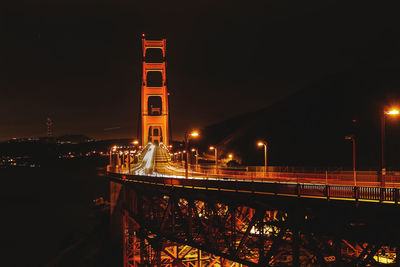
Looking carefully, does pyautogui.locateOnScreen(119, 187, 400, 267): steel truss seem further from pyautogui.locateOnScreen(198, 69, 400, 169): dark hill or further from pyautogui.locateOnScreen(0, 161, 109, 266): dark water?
pyautogui.locateOnScreen(198, 69, 400, 169): dark hill

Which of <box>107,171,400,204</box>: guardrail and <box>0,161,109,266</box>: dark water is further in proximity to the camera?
<box>0,161,109,266</box>: dark water

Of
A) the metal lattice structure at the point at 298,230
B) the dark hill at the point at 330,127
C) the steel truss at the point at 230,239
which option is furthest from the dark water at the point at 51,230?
the dark hill at the point at 330,127

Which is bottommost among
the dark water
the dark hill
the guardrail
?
the dark water

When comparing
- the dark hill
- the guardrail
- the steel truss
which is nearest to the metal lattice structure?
the steel truss

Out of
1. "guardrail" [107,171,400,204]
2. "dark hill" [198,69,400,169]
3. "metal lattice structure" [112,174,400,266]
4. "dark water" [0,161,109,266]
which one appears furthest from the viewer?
"dark hill" [198,69,400,169]

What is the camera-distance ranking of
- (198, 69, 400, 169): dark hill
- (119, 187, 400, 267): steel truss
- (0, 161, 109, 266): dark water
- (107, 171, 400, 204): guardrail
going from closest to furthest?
(107, 171, 400, 204): guardrail → (119, 187, 400, 267): steel truss → (0, 161, 109, 266): dark water → (198, 69, 400, 169): dark hill

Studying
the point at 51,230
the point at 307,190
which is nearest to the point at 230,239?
the point at 307,190
